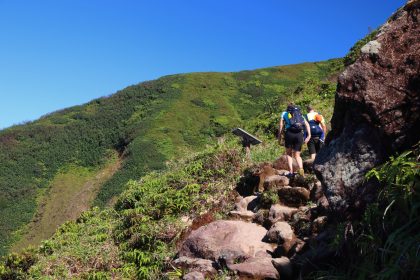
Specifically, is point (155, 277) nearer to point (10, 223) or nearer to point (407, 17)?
point (407, 17)

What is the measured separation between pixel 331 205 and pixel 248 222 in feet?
11.6

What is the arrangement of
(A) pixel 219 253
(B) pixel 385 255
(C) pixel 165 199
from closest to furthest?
(B) pixel 385 255, (A) pixel 219 253, (C) pixel 165 199

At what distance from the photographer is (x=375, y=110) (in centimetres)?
488

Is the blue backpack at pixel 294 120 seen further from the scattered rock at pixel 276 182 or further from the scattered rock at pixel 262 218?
the scattered rock at pixel 262 218

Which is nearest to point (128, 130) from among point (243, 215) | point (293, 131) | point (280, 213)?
point (293, 131)

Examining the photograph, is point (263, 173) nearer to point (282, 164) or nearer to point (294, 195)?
point (282, 164)

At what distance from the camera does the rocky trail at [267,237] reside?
234 inches

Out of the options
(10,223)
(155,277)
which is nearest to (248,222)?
(155,277)

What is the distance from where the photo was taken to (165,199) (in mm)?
11000

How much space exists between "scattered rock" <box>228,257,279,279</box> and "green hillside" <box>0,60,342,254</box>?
108 ft

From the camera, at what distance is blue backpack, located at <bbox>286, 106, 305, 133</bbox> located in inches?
374

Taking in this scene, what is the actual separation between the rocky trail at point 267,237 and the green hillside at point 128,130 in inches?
1195

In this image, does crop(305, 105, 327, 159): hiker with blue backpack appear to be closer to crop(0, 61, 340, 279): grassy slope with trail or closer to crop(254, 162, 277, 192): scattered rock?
crop(254, 162, 277, 192): scattered rock

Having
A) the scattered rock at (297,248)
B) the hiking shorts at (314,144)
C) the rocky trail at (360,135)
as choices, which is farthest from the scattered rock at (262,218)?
the hiking shorts at (314,144)
